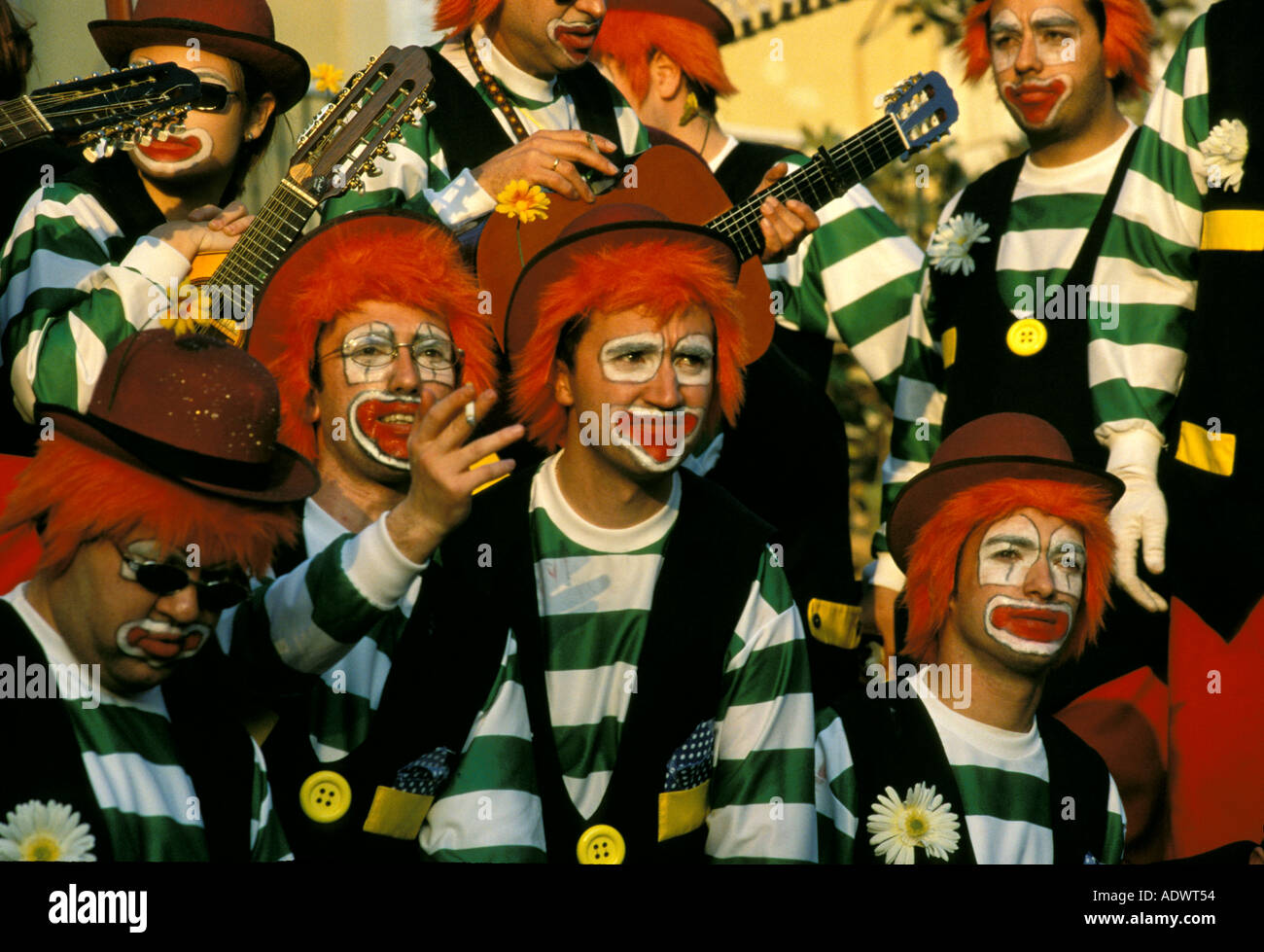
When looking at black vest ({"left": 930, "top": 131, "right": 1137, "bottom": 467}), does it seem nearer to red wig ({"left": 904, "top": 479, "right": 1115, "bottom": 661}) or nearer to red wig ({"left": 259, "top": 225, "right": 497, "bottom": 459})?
red wig ({"left": 904, "top": 479, "right": 1115, "bottom": 661})

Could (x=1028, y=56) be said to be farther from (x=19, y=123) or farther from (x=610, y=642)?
(x=19, y=123)

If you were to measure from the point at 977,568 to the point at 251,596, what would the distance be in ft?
4.65

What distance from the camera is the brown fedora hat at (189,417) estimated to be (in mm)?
3033

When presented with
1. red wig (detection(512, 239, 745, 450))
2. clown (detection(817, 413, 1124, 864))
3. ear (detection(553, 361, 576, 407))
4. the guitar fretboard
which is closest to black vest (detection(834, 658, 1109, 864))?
clown (detection(817, 413, 1124, 864))

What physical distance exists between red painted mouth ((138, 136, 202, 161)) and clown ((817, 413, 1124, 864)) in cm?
162

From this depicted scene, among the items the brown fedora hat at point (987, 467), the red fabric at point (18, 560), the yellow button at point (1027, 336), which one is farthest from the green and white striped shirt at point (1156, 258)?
the red fabric at point (18, 560)

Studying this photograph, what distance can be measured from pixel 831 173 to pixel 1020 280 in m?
0.48

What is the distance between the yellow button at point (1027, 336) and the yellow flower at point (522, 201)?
104 centimetres

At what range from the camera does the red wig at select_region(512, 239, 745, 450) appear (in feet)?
11.4

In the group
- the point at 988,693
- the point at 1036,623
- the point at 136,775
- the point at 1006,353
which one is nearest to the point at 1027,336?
the point at 1006,353

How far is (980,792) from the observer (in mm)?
A: 3607

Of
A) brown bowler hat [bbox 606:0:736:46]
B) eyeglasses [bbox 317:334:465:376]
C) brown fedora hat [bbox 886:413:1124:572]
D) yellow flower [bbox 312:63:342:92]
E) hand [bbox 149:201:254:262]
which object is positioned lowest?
brown fedora hat [bbox 886:413:1124:572]
